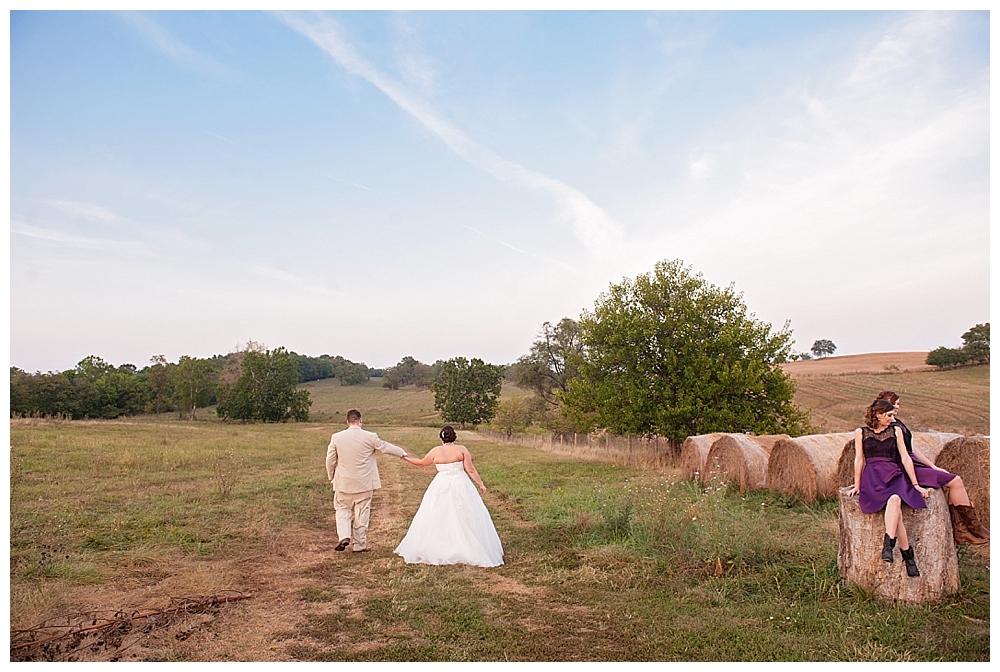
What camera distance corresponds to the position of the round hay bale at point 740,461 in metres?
14.1

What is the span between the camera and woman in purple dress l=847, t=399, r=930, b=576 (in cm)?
649

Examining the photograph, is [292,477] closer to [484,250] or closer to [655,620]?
[484,250]

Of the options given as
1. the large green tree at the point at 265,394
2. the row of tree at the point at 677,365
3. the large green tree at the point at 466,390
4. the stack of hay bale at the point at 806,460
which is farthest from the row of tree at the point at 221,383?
the stack of hay bale at the point at 806,460

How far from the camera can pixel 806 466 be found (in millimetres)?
12703

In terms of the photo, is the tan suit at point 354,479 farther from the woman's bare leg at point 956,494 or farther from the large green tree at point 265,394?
the large green tree at point 265,394

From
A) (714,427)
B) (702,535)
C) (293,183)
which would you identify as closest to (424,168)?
(293,183)

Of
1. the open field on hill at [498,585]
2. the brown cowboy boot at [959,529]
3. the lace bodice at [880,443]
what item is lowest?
the open field on hill at [498,585]

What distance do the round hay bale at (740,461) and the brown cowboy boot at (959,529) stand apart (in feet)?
21.8

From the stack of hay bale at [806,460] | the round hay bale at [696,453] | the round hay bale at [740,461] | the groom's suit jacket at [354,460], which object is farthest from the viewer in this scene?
the round hay bale at [696,453]

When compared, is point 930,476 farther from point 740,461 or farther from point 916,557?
point 740,461

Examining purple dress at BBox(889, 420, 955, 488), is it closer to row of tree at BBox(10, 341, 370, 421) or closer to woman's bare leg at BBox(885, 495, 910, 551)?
woman's bare leg at BBox(885, 495, 910, 551)

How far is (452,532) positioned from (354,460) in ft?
6.49

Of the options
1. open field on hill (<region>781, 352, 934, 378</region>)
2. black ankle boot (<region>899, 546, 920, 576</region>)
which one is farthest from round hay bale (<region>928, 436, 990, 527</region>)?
open field on hill (<region>781, 352, 934, 378</region>)

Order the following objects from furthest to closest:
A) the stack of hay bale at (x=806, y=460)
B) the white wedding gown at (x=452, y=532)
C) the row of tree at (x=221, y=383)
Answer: the row of tree at (x=221, y=383) < the stack of hay bale at (x=806, y=460) < the white wedding gown at (x=452, y=532)
